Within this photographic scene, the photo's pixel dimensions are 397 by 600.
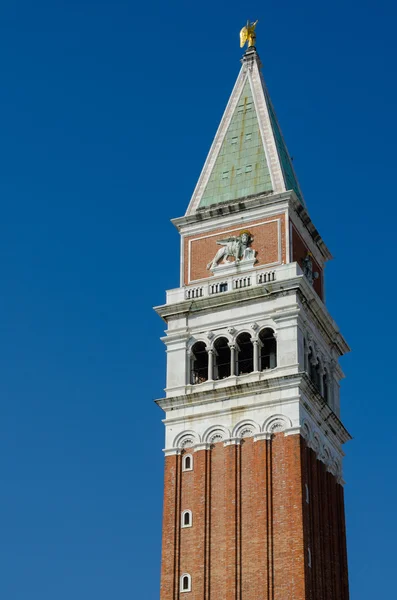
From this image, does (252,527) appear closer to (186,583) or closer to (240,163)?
(186,583)

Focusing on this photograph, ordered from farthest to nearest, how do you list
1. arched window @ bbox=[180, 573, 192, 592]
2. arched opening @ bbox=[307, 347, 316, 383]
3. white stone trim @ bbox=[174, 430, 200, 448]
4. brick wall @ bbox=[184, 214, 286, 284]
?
brick wall @ bbox=[184, 214, 286, 284] → arched opening @ bbox=[307, 347, 316, 383] → white stone trim @ bbox=[174, 430, 200, 448] → arched window @ bbox=[180, 573, 192, 592]

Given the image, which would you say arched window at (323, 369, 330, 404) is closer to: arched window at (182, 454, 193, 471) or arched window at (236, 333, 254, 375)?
arched window at (236, 333, 254, 375)

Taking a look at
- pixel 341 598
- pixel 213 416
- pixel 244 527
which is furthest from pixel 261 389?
pixel 341 598

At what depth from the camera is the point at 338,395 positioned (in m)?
73.1

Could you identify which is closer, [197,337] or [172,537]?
[172,537]

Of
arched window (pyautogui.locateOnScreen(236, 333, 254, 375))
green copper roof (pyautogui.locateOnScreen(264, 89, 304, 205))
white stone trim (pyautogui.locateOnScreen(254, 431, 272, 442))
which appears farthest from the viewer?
green copper roof (pyautogui.locateOnScreen(264, 89, 304, 205))

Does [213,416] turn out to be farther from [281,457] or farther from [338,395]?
[338,395]

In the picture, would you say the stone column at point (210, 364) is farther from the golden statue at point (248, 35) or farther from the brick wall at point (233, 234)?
the golden statue at point (248, 35)

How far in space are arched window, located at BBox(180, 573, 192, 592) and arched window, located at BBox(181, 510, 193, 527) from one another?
2.66 meters

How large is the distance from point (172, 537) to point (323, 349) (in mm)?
14646

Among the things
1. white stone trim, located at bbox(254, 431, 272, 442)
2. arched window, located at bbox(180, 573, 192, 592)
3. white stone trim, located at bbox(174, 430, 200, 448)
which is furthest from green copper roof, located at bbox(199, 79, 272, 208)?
arched window, located at bbox(180, 573, 192, 592)

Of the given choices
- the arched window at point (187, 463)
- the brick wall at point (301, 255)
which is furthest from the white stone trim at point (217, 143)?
the arched window at point (187, 463)

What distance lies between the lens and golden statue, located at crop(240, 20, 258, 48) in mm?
83375

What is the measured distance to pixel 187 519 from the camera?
65000 millimetres
